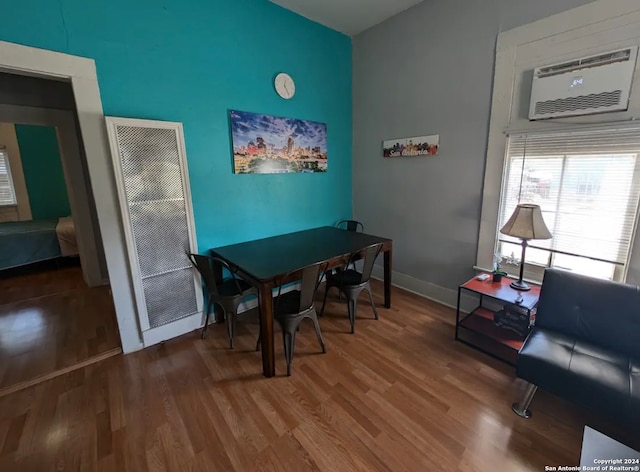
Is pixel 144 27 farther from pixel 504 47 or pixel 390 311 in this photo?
pixel 390 311

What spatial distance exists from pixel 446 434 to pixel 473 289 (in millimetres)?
1142

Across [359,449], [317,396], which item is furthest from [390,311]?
[359,449]

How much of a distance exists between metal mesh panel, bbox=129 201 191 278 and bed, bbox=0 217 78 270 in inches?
125

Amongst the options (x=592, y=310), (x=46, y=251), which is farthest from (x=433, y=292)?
(x=46, y=251)

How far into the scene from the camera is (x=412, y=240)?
3.27 meters

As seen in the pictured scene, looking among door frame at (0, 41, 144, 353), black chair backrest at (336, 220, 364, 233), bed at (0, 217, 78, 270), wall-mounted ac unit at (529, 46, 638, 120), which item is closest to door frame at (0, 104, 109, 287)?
bed at (0, 217, 78, 270)

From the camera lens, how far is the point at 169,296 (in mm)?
2406

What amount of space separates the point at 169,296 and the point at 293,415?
1484 millimetres

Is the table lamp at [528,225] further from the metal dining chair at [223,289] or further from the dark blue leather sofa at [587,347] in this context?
the metal dining chair at [223,289]

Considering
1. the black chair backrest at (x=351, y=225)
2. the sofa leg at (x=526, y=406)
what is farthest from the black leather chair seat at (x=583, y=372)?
the black chair backrest at (x=351, y=225)

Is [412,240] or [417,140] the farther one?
[412,240]

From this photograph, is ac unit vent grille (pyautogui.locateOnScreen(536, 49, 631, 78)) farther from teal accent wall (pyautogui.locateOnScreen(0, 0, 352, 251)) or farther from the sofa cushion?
teal accent wall (pyautogui.locateOnScreen(0, 0, 352, 251))

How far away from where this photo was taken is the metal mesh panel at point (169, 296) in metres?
2.31

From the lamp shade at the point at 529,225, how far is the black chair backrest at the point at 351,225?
183 cm
